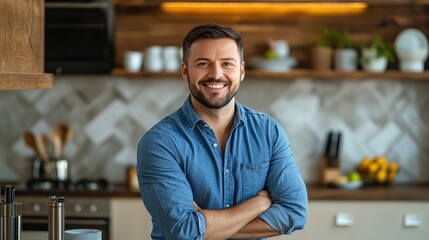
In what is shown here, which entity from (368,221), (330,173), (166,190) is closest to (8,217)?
(166,190)

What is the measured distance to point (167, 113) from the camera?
580cm

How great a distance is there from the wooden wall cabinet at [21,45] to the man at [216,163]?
1.51 ft

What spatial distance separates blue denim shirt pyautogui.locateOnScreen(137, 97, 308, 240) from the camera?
2.93 m

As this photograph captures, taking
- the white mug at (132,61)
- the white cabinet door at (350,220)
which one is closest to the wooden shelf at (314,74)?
the white mug at (132,61)

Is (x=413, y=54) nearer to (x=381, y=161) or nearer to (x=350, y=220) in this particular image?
(x=381, y=161)

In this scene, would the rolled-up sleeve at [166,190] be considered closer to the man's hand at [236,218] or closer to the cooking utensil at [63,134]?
the man's hand at [236,218]

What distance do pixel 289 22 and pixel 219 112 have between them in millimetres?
2847

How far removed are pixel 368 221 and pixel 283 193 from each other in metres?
2.19

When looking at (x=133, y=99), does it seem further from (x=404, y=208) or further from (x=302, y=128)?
(x=404, y=208)

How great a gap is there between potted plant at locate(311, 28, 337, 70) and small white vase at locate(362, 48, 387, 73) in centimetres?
23

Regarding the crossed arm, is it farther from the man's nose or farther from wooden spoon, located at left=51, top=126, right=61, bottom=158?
wooden spoon, located at left=51, top=126, right=61, bottom=158

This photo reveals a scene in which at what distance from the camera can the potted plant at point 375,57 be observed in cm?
552

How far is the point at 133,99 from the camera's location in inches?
229

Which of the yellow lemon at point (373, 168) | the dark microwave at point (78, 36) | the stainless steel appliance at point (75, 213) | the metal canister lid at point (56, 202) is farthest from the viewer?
the yellow lemon at point (373, 168)
